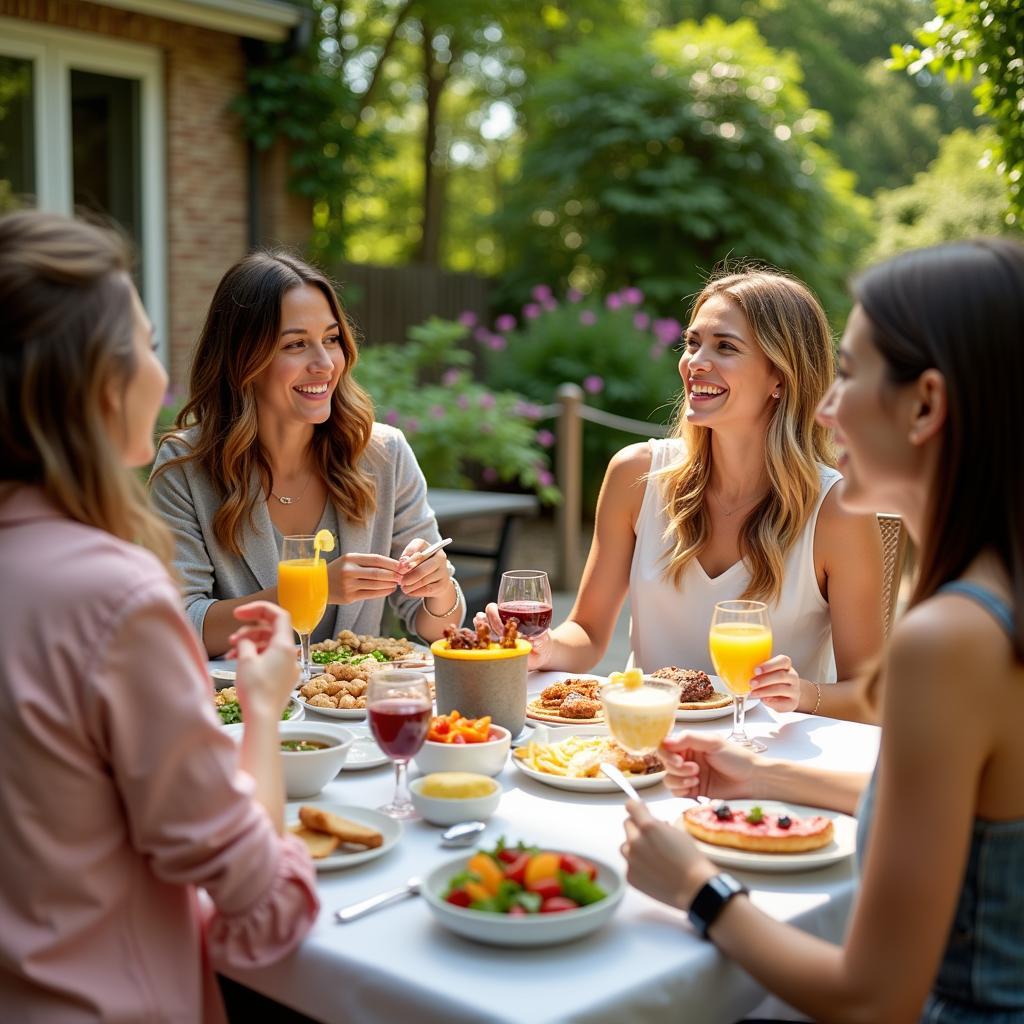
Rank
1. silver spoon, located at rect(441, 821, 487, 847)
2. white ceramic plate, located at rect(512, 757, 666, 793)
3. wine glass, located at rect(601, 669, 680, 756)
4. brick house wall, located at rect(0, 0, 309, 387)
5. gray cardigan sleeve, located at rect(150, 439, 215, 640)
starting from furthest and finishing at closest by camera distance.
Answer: brick house wall, located at rect(0, 0, 309, 387)
gray cardigan sleeve, located at rect(150, 439, 215, 640)
white ceramic plate, located at rect(512, 757, 666, 793)
wine glass, located at rect(601, 669, 680, 756)
silver spoon, located at rect(441, 821, 487, 847)

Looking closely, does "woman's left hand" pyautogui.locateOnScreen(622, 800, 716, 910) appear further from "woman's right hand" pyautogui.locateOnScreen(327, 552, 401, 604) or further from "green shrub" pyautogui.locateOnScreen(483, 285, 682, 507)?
→ "green shrub" pyautogui.locateOnScreen(483, 285, 682, 507)

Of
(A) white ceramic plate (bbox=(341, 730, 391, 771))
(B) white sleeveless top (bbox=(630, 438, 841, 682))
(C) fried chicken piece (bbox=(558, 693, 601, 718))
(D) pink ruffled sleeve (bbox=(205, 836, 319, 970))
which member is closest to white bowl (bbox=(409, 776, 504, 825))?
(A) white ceramic plate (bbox=(341, 730, 391, 771))

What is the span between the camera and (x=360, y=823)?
189cm

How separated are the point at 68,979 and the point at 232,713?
0.95 m

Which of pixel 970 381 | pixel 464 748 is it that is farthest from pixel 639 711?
pixel 970 381

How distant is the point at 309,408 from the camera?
10.9 ft

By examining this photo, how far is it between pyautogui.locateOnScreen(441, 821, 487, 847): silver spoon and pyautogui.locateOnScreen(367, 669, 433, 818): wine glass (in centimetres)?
12

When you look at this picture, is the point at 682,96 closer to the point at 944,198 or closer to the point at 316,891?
the point at 944,198

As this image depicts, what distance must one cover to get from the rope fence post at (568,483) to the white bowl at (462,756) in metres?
6.63

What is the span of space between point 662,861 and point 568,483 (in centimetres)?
722

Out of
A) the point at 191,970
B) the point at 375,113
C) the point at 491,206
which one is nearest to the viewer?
the point at 191,970

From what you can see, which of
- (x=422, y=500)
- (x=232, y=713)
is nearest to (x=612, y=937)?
(x=232, y=713)

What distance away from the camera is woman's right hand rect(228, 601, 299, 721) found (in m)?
1.74

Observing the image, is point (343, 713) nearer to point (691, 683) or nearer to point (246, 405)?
point (691, 683)
